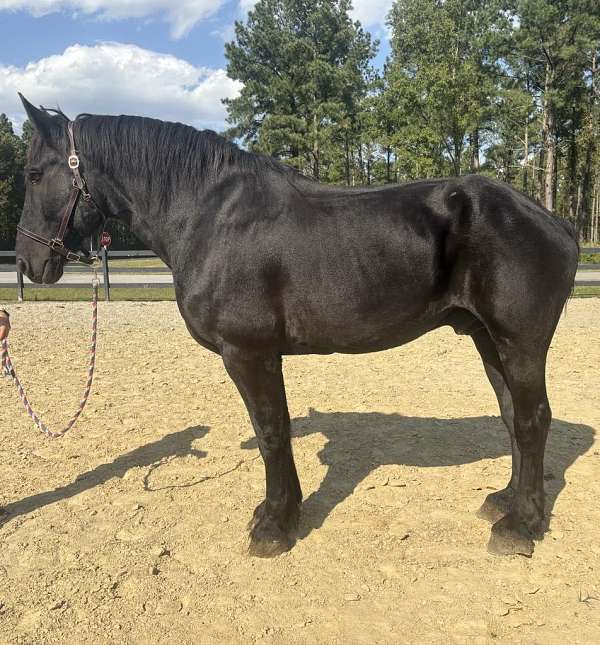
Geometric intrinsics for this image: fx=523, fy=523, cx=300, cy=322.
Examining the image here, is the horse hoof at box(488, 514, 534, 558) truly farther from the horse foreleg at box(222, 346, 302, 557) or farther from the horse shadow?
the horse foreleg at box(222, 346, 302, 557)

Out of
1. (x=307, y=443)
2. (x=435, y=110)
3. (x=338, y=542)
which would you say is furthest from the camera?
(x=435, y=110)

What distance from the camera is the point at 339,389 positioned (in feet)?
19.2

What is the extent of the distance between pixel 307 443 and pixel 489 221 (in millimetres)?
2467

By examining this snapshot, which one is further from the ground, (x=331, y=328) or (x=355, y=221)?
(x=355, y=221)

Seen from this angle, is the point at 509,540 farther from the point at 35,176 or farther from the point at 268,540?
the point at 35,176

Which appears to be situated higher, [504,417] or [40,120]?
[40,120]

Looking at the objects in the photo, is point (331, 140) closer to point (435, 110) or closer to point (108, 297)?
point (435, 110)

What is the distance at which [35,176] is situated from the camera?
2791 millimetres

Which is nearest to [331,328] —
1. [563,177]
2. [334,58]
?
[334,58]

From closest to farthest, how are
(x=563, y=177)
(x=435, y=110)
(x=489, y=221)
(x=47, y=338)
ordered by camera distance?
(x=489, y=221)
(x=47, y=338)
(x=435, y=110)
(x=563, y=177)

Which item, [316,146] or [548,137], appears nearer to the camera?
[548,137]

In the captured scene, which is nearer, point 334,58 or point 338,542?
point 338,542

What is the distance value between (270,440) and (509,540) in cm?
140

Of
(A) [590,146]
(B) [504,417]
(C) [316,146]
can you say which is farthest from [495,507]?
(A) [590,146]
